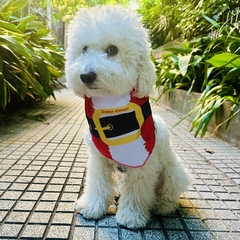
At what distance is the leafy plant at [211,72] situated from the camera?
280cm

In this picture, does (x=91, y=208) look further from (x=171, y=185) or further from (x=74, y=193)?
(x=171, y=185)

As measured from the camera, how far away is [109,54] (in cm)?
136

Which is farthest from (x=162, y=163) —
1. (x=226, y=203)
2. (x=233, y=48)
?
(x=233, y=48)

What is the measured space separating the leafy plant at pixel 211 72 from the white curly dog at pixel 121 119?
1342 millimetres

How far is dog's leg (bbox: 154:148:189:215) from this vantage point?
1.59 metres

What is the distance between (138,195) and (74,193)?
18.9 inches

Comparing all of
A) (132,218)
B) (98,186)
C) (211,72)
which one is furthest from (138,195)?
(211,72)

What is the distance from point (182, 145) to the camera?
290 centimetres

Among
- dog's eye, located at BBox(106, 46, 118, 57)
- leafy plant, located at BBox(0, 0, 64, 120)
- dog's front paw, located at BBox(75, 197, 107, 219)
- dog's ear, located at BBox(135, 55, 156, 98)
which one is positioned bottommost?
dog's front paw, located at BBox(75, 197, 107, 219)

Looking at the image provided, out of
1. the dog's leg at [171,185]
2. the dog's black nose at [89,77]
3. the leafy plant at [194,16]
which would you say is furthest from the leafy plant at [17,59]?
the dog's leg at [171,185]

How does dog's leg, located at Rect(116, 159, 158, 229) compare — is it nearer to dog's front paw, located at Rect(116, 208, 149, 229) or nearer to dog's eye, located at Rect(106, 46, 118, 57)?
dog's front paw, located at Rect(116, 208, 149, 229)

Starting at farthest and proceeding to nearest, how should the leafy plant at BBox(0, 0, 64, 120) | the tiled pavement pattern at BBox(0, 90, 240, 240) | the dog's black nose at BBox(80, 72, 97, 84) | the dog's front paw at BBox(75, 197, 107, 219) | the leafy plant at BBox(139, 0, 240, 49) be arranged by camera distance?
the leafy plant at BBox(139, 0, 240, 49), the leafy plant at BBox(0, 0, 64, 120), the dog's front paw at BBox(75, 197, 107, 219), the tiled pavement pattern at BBox(0, 90, 240, 240), the dog's black nose at BBox(80, 72, 97, 84)

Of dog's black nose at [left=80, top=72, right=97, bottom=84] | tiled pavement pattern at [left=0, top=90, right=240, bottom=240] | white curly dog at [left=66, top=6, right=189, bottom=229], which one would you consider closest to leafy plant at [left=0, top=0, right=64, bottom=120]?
tiled pavement pattern at [left=0, top=90, right=240, bottom=240]

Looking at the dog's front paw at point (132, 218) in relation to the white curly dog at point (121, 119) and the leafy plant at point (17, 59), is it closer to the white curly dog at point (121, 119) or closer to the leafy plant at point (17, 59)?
the white curly dog at point (121, 119)
